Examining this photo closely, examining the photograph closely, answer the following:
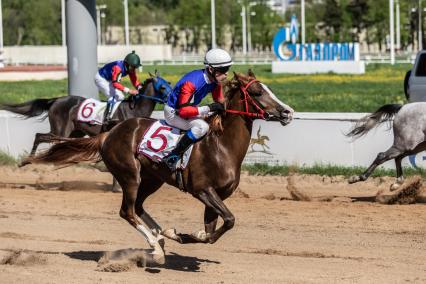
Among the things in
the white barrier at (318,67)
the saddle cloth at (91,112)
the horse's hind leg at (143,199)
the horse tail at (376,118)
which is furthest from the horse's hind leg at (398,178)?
the white barrier at (318,67)

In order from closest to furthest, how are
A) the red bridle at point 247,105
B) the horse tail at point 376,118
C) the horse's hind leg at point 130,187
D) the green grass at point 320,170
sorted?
the red bridle at point 247,105, the horse's hind leg at point 130,187, the horse tail at point 376,118, the green grass at point 320,170

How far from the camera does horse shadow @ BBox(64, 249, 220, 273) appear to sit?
865 centimetres

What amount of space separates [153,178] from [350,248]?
6.50 ft

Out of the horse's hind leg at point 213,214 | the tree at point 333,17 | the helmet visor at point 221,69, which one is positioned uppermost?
the tree at point 333,17

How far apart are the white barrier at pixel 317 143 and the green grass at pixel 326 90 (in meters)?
9.65

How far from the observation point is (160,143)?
866 centimetres

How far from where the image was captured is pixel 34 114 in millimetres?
15234

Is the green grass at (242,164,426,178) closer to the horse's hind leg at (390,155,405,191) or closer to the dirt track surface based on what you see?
the dirt track surface

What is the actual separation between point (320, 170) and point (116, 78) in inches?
136

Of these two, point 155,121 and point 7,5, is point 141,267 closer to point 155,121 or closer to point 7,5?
point 155,121

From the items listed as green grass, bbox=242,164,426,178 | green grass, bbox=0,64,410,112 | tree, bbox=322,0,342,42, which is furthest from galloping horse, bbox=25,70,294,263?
tree, bbox=322,0,342,42

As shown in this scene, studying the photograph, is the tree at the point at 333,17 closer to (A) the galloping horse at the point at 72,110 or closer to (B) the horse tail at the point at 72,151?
(A) the galloping horse at the point at 72,110

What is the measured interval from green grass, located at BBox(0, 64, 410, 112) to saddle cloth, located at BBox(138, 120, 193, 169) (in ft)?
54.7

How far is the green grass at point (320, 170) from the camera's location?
14892 millimetres
